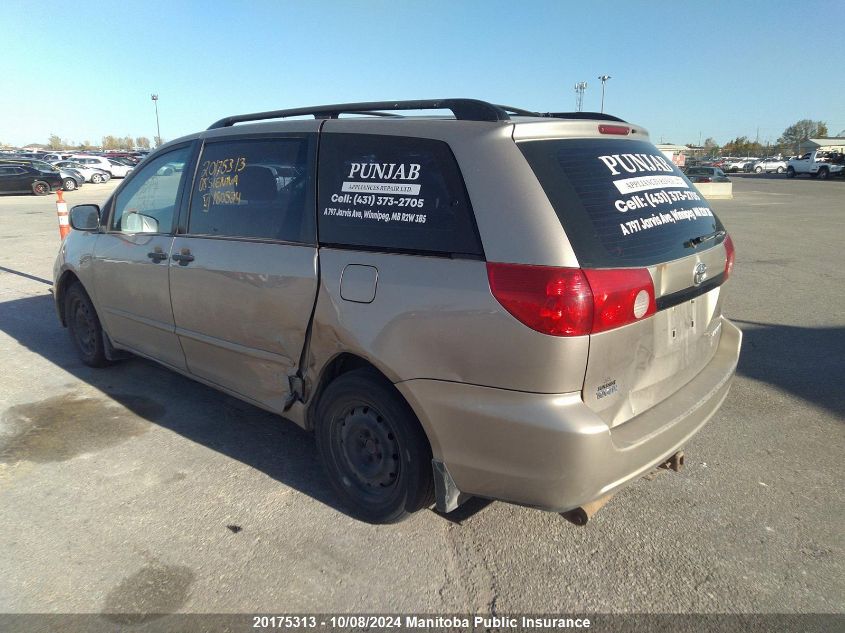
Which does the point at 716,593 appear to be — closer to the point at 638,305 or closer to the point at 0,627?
the point at 638,305

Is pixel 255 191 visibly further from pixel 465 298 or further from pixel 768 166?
pixel 768 166

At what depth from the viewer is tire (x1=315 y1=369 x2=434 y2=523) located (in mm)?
2719

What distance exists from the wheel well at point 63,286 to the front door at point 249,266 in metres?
1.86

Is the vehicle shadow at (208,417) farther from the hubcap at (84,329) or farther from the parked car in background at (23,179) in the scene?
the parked car in background at (23,179)

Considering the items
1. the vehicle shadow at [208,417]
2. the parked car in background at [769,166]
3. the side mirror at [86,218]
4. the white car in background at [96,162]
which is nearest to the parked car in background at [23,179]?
the white car in background at [96,162]

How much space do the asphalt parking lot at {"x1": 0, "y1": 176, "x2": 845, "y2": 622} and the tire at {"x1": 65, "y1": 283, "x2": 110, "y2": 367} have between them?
392mm

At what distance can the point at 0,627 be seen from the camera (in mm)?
2355

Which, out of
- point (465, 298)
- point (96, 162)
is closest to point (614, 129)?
point (465, 298)

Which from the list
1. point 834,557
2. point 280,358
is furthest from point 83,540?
point 834,557

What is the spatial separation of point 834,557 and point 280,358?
2.72 metres

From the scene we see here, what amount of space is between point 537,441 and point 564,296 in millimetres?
543

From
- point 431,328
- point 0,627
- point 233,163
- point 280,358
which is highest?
point 233,163

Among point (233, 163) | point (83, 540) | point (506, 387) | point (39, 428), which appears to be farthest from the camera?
point (39, 428)

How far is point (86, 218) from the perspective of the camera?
466cm
